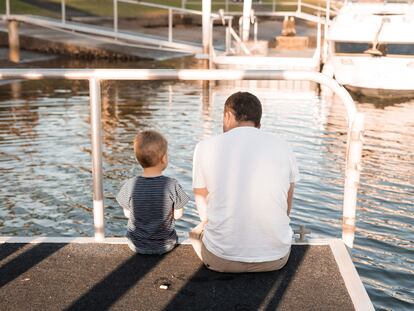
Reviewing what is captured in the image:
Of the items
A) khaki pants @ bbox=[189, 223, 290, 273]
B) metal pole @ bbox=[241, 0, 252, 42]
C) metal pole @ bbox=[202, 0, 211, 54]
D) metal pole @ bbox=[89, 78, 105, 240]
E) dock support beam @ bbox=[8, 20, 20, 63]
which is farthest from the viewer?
metal pole @ bbox=[241, 0, 252, 42]

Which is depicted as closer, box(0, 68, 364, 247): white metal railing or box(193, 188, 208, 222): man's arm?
box(193, 188, 208, 222): man's arm

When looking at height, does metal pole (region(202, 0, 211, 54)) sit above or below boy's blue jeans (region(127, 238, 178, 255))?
above

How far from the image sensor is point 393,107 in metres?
18.4

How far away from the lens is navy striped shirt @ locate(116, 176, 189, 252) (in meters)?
4.79

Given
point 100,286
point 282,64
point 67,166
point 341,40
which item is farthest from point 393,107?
point 100,286

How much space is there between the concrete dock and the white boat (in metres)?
15.3

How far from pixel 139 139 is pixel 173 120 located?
35.2 feet

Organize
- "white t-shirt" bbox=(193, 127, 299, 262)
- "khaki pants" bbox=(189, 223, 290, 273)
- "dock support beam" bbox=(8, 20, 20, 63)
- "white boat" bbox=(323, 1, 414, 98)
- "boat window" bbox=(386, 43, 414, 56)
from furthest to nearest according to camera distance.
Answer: "dock support beam" bbox=(8, 20, 20, 63) < "boat window" bbox=(386, 43, 414, 56) < "white boat" bbox=(323, 1, 414, 98) < "khaki pants" bbox=(189, 223, 290, 273) < "white t-shirt" bbox=(193, 127, 299, 262)

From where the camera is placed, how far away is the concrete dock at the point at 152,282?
13.5 ft

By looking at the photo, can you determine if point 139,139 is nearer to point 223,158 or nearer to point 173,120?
point 223,158

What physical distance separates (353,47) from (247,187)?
1727 centimetres

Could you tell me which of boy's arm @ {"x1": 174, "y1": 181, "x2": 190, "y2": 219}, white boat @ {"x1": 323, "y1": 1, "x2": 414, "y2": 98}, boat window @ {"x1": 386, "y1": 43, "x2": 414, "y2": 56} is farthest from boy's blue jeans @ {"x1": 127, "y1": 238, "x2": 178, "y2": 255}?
boat window @ {"x1": 386, "y1": 43, "x2": 414, "y2": 56}

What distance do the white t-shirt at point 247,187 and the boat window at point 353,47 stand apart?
55.6 ft

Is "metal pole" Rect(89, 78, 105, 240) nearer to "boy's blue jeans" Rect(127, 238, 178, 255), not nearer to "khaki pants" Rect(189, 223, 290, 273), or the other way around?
"boy's blue jeans" Rect(127, 238, 178, 255)
